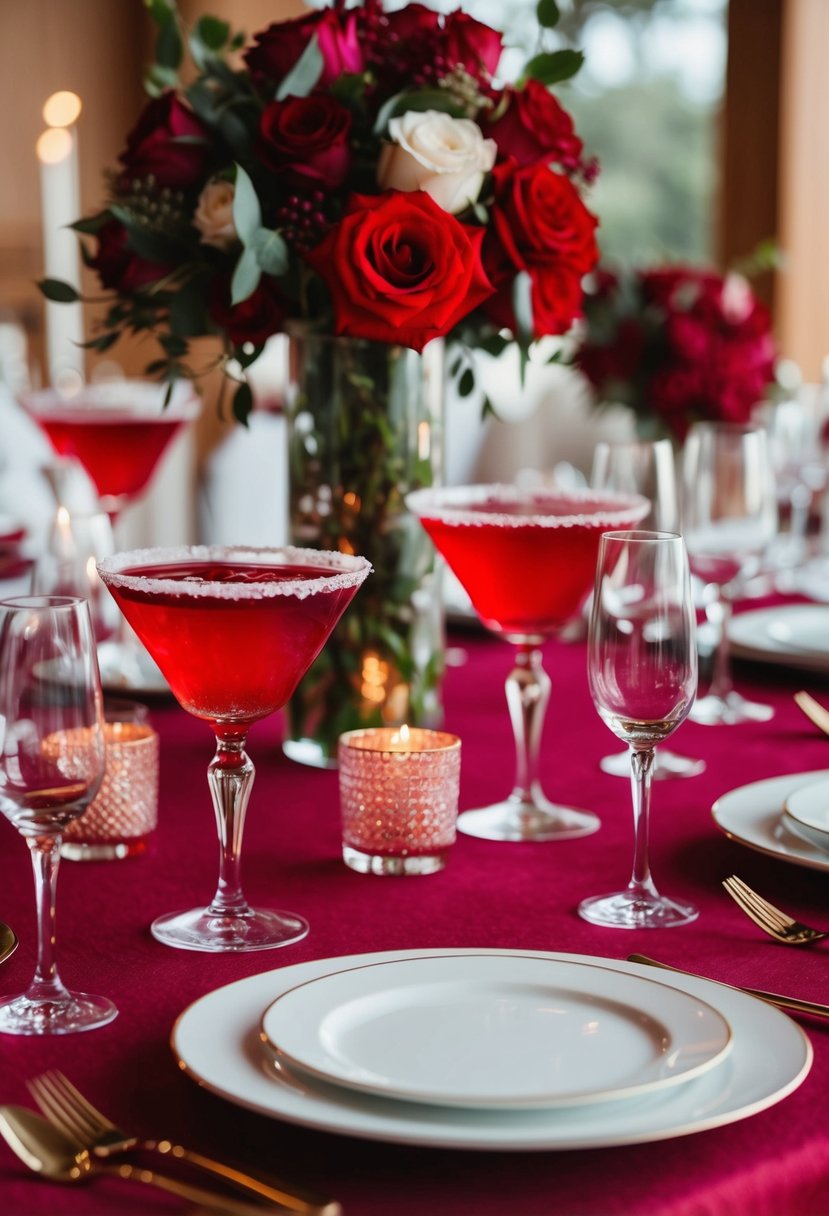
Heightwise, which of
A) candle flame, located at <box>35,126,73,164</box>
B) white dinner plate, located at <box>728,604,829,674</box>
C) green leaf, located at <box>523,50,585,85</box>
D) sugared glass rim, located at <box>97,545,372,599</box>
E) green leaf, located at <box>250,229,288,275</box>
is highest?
candle flame, located at <box>35,126,73,164</box>

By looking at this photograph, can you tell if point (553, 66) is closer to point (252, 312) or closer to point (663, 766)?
point (252, 312)

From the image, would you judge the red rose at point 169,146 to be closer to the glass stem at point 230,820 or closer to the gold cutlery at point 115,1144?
the glass stem at point 230,820

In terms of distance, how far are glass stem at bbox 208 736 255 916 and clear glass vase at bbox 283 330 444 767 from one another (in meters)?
0.39

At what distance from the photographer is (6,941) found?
0.90 m

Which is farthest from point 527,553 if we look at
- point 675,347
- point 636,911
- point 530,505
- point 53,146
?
point 53,146

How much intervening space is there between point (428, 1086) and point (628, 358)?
75.3 inches

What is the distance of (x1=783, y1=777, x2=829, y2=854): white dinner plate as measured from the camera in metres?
1.02

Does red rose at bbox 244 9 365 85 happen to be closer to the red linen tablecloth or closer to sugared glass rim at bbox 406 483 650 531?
sugared glass rim at bbox 406 483 650 531

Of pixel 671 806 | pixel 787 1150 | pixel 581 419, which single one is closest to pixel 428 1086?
pixel 787 1150

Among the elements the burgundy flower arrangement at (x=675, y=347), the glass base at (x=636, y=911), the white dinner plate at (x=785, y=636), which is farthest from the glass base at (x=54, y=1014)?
the burgundy flower arrangement at (x=675, y=347)

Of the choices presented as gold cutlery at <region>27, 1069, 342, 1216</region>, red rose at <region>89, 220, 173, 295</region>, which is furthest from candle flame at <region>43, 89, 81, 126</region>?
gold cutlery at <region>27, 1069, 342, 1216</region>

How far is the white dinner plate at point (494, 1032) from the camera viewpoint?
669 mm

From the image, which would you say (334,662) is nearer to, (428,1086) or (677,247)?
(428,1086)

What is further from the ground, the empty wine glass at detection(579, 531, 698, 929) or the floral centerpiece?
the floral centerpiece
